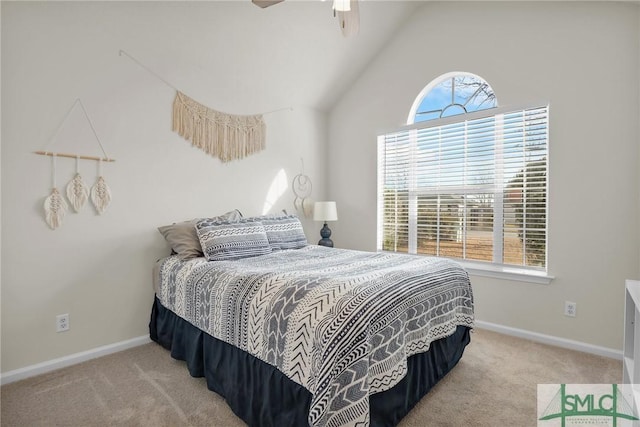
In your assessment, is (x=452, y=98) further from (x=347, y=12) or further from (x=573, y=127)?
(x=347, y=12)

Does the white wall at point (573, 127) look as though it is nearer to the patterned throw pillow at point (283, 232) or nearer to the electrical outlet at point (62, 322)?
the patterned throw pillow at point (283, 232)

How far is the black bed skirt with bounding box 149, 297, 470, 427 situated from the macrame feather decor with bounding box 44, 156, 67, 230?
101cm

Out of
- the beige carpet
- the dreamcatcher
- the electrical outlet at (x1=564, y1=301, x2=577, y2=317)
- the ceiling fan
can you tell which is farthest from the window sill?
the ceiling fan

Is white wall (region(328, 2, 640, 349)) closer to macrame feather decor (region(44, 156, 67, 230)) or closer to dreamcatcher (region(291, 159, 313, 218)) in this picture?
dreamcatcher (region(291, 159, 313, 218))

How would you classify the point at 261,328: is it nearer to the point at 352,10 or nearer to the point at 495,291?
the point at 352,10

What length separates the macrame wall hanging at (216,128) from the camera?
295 centimetres

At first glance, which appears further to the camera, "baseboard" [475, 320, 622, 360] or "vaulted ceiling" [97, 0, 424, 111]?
"vaulted ceiling" [97, 0, 424, 111]

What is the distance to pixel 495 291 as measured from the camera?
3043 mm

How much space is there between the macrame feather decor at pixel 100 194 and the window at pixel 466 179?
2.67 meters

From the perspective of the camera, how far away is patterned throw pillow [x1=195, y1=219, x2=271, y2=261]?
250 cm

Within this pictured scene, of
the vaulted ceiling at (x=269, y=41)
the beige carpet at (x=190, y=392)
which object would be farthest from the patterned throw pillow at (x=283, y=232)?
the vaulted ceiling at (x=269, y=41)

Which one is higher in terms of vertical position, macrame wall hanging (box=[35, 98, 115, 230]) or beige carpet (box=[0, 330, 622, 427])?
macrame wall hanging (box=[35, 98, 115, 230])

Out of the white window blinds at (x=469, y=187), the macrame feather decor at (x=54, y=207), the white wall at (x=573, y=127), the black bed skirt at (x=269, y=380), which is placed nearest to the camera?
the black bed skirt at (x=269, y=380)

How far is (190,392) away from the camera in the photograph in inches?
79.6
